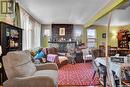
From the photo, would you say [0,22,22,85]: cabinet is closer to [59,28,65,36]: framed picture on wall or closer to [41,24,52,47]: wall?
[59,28,65,36]: framed picture on wall

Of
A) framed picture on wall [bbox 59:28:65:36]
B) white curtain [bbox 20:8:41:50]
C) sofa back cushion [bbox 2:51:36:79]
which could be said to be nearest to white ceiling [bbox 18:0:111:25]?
white curtain [bbox 20:8:41:50]

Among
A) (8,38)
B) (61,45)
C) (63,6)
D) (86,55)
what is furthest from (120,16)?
(8,38)

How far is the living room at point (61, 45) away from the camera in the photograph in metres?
3.25

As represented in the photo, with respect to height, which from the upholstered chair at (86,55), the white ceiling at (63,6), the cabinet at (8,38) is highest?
the white ceiling at (63,6)

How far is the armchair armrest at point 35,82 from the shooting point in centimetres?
290

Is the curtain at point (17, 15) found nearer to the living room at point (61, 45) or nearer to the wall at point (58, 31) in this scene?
the living room at point (61, 45)

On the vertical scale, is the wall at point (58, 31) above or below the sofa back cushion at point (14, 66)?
above

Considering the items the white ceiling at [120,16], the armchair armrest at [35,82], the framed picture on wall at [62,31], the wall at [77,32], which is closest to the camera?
the armchair armrest at [35,82]

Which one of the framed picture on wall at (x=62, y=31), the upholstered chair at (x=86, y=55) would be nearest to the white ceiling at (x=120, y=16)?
the upholstered chair at (x=86, y=55)

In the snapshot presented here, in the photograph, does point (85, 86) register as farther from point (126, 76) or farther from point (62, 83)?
point (126, 76)

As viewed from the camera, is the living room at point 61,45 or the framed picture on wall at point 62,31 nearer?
the living room at point 61,45

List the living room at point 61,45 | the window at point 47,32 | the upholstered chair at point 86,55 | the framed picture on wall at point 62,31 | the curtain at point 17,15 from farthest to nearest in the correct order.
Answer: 1. the window at point 47,32
2. the framed picture on wall at point 62,31
3. the upholstered chair at point 86,55
4. the curtain at point 17,15
5. the living room at point 61,45

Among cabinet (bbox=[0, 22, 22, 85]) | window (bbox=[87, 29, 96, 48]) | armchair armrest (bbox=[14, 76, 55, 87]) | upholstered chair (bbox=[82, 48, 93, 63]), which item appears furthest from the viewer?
window (bbox=[87, 29, 96, 48])

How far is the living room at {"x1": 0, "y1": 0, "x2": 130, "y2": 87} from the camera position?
325cm
